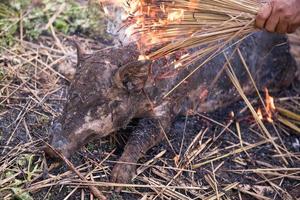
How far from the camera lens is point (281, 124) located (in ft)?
13.4

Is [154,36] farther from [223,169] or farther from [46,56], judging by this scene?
[46,56]

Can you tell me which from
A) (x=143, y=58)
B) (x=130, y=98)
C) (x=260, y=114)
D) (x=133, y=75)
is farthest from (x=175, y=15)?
(x=260, y=114)

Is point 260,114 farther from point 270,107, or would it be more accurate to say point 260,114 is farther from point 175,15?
point 175,15

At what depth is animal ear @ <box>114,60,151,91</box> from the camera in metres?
3.04

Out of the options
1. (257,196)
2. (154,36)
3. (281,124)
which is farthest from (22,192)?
(281,124)

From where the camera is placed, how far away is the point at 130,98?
10.6 ft

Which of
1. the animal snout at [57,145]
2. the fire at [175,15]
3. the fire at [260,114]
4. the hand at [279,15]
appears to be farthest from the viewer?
the fire at [260,114]

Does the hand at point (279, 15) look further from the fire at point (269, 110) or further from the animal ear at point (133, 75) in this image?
the fire at point (269, 110)

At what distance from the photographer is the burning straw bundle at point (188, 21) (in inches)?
115

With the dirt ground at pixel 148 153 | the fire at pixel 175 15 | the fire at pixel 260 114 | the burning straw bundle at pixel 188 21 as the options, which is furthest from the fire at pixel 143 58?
the fire at pixel 260 114

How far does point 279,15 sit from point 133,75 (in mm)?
987

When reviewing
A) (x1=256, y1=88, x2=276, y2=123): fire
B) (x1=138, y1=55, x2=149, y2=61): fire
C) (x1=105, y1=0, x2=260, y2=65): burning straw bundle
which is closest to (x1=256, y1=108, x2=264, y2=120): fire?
(x1=256, y1=88, x2=276, y2=123): fire

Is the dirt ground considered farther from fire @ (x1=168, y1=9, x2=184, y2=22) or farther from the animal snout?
fire @ (x1=168, y1=9, x2=184, y2=22)

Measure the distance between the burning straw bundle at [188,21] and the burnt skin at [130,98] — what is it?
20 cm
